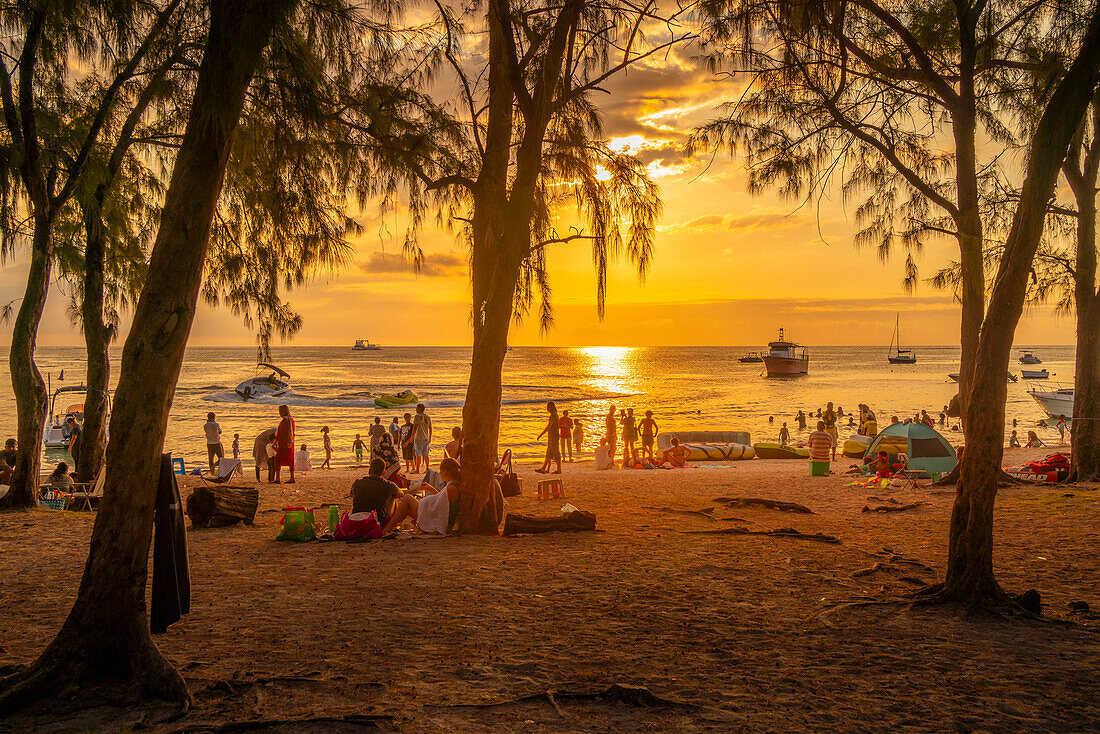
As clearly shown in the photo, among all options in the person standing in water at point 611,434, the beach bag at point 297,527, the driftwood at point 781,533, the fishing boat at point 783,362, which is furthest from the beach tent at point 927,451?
the fishing boat at point 783,362

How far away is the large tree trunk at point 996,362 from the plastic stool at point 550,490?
7532mm

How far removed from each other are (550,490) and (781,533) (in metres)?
4.72

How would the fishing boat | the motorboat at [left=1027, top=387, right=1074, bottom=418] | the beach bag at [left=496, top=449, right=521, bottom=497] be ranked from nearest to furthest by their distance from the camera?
the beach bag at [left=496, top=449, right=521, bottom=497], the motorboat at [left=1027, top=387, right=1074, bottom=418], the fishing boat

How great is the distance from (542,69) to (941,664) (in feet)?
22.7

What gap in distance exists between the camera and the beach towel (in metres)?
9.00

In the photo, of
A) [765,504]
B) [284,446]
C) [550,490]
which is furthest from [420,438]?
[765,504]

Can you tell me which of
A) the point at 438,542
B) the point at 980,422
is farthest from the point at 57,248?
the point at 980,422

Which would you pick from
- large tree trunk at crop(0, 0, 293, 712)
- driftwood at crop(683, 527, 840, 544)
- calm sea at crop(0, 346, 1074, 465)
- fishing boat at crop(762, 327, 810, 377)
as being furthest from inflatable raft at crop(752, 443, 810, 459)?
fishing boat at crop(762, 327, 810, 377)

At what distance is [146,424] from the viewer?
3.68 m

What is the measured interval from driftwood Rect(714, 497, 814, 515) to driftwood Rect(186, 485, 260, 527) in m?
7.73

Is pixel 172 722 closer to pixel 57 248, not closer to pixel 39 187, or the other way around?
pixel 39 187

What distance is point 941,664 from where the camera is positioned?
14.5ft

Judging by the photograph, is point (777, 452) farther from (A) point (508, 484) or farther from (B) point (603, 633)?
(B) point (603, 633)

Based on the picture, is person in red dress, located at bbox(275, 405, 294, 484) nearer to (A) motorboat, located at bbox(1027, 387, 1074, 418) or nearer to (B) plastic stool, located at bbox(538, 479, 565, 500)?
(B) plastic stool, located at bbox(538, 479, 565, 500)
